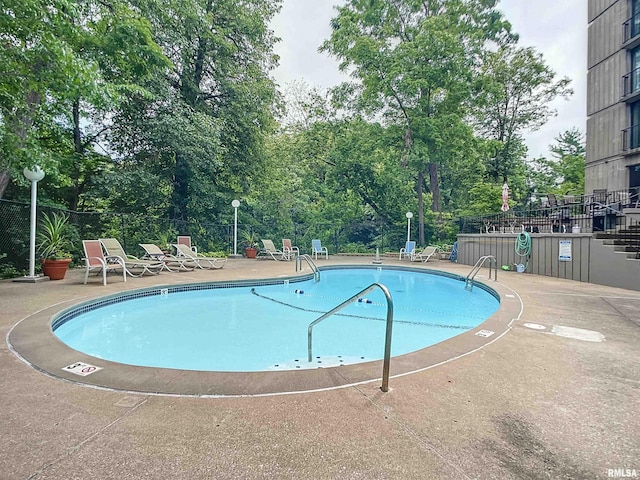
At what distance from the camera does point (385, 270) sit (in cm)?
1167

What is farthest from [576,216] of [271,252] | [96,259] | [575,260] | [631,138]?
[96,259]

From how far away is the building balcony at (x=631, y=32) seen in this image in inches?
454

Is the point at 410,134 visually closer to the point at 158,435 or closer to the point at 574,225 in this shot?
the point at 574,225

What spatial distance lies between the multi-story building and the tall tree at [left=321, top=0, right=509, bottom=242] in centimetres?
455

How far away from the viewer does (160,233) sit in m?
11.9

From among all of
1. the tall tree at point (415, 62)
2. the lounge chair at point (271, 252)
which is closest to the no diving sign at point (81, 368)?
the lounge chair at point (271, 252)

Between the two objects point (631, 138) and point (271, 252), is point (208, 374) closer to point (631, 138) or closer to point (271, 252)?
point (271, 252)

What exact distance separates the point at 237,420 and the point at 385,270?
10.2 meters

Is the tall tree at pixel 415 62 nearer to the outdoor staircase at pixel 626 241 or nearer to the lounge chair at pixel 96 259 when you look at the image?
the outdoor staircase at pixel 626 241

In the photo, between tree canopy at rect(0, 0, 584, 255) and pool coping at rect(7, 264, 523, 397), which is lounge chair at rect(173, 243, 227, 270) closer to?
tree canopy at rect(0, 0, 584, 255)

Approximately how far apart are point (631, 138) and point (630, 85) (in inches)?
77.6

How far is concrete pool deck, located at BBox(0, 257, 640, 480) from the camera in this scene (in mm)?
1476

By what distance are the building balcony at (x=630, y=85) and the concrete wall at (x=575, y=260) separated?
7033mm

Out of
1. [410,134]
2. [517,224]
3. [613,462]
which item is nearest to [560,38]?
[410,134]
